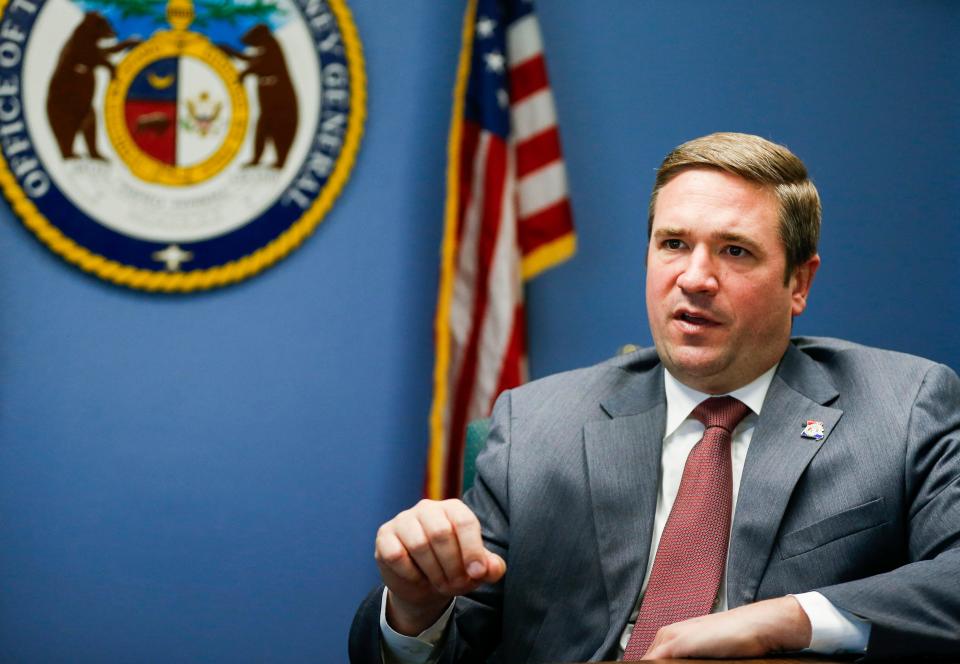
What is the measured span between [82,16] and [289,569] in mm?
1712

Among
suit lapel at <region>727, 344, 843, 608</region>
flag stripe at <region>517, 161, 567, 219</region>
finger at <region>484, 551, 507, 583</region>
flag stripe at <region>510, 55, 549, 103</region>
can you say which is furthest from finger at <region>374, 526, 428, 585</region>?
flag stripe at <region>510, 55, 549, 103</region>

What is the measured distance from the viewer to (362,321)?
3273 mm

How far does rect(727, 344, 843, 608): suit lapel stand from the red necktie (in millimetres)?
29

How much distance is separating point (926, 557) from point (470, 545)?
2.40 feet

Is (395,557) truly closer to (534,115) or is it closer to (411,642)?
(411,642)

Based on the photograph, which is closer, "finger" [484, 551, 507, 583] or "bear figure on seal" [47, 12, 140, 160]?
"finger" [484, 551, 507, 583]

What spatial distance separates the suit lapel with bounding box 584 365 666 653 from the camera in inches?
66.9

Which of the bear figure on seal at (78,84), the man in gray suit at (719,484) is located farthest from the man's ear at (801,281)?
the bear figure on seal at (78,84)

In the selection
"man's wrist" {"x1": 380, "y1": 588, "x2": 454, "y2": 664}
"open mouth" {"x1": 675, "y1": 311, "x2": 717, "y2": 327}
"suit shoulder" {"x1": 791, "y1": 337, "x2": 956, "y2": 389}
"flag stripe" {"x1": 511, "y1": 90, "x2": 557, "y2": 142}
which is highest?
"flag stripe" {"x1": 511, "y1": 90, "x2": 557, "y2": 142}

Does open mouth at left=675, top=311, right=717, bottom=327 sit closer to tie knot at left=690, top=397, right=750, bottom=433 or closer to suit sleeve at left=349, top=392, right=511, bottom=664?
tie knot at left=690, top=397, right=750, bottom=433

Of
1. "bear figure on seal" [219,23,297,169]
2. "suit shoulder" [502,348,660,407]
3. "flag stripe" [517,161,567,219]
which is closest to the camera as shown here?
"suit shoulder" [502,348,660,407]

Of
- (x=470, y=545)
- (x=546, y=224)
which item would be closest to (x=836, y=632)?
(x=470, y=545)

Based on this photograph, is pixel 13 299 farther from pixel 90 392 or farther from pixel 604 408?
pixel 604 408

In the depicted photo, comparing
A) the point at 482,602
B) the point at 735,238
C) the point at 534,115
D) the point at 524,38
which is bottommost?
the point at 482,602
